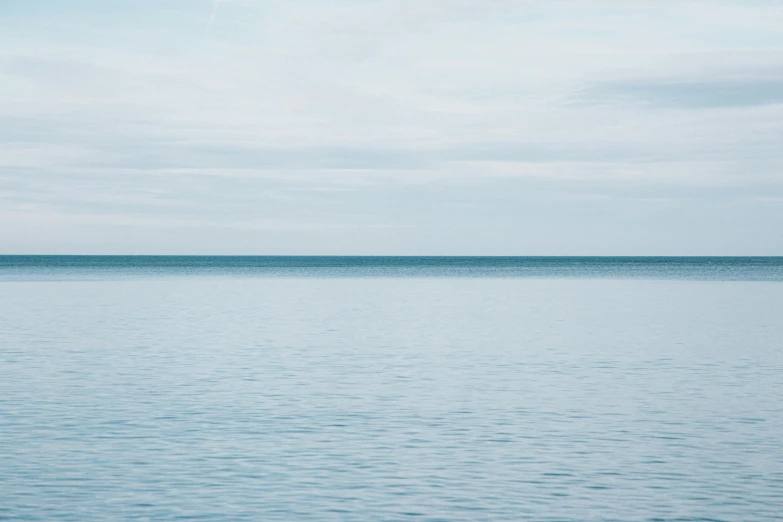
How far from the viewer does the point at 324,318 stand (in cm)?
4875

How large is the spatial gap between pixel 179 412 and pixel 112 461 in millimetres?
4799

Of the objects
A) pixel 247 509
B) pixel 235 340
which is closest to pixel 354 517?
pixel 247 509

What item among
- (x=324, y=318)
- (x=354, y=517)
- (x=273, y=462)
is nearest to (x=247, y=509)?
(x=354, y=517)

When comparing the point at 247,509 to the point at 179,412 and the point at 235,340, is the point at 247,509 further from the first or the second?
the point at 235,340

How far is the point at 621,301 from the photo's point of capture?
215 feet

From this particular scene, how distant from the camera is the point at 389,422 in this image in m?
20.6

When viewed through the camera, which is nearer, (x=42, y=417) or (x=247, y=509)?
(x=247, y=509)

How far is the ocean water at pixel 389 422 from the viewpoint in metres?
14.7

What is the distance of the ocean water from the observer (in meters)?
14.7

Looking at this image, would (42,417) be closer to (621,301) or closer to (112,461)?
(112,461)

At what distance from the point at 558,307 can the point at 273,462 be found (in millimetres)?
42896

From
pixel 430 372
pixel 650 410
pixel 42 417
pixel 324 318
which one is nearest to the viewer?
pixel 42 417

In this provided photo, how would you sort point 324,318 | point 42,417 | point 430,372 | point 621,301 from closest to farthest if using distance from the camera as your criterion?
1. point 42,417
2. point 430,372
3. point 324,318
4. point 621,301

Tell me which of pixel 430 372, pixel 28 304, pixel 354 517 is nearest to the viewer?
pixel 354 517
